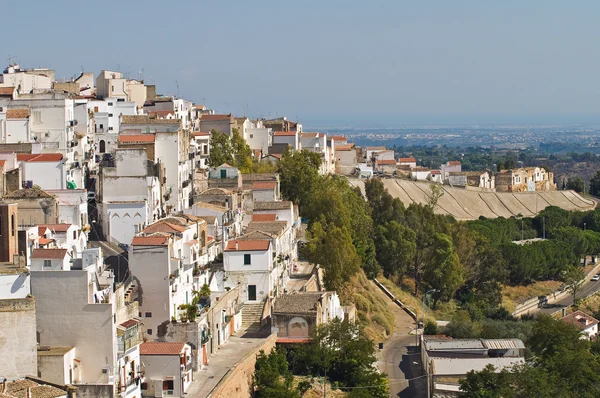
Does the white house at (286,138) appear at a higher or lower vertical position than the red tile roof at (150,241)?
higher

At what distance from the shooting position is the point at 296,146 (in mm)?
62875

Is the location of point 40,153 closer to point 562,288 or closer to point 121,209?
point 121,209

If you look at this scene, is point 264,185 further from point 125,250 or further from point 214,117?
point 125,250

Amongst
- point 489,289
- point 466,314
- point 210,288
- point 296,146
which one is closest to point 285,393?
point 210,288

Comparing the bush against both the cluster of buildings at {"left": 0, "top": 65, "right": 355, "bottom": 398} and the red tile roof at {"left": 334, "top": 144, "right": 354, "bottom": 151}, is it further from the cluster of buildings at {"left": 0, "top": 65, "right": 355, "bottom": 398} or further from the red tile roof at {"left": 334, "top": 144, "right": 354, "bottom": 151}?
the red tile roof at {"left": 334, "top": 144, "right": 354, "bottom": 151}

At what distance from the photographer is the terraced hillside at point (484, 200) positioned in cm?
8000

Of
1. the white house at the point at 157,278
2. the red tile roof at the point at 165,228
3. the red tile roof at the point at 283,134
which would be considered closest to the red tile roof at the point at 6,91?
the red tile roof at the point at 165,228

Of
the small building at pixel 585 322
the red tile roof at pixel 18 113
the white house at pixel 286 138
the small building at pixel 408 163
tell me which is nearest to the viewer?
the red tile roof at pixel 18 113

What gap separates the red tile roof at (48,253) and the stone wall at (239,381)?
496cm

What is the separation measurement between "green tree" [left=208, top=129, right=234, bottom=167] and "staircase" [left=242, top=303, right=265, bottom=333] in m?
14.2

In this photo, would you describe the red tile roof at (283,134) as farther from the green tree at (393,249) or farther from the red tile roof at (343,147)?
the red tile roof at (343,147)

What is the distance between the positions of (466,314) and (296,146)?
1898 centimetres

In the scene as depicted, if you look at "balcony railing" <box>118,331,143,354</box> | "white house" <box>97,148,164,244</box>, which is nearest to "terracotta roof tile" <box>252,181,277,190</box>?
"white house" <box>97,148,164,244</box>

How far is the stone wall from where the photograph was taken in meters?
27.0
